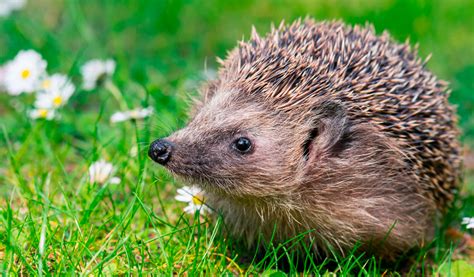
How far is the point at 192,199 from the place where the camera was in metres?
4.65

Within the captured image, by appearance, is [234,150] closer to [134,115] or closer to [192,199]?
[192,199]

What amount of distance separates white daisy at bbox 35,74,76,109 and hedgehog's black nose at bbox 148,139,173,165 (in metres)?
1.86

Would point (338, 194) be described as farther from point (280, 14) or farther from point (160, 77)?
point (280, 14)

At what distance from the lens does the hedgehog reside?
4246 mm

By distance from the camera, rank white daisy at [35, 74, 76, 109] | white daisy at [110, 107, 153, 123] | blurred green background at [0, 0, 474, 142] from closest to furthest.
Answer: white daisy at [110, 107, 153, 123], white daisy at [35, 74, 76, 109], blurred green background at [0, 0, 474, 142]

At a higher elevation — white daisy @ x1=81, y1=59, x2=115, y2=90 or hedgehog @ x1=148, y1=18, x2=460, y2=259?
white daisy @ x1=81, y1=59, x2=115, y2=90

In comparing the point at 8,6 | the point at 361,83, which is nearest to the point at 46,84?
the point at 8,6

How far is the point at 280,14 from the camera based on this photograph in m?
9.16

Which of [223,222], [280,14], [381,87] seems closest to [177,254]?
[223,222]

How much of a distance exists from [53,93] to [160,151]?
83.7 inches

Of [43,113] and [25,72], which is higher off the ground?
[25,72]

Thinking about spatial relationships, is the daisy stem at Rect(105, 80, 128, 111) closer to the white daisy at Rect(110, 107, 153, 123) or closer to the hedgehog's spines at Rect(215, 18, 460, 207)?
the white daisy at Rect(110, 107, 153, 123)

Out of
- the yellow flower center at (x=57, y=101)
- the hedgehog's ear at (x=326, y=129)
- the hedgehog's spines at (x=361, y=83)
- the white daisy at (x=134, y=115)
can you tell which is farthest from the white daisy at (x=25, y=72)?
the hedgehog's ear at (x=326, y=129)

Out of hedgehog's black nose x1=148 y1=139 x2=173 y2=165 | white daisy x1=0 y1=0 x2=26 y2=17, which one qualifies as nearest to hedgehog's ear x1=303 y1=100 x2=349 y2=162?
hedgehog's black nose x1=148 y1=139 x2=173 y2=165
